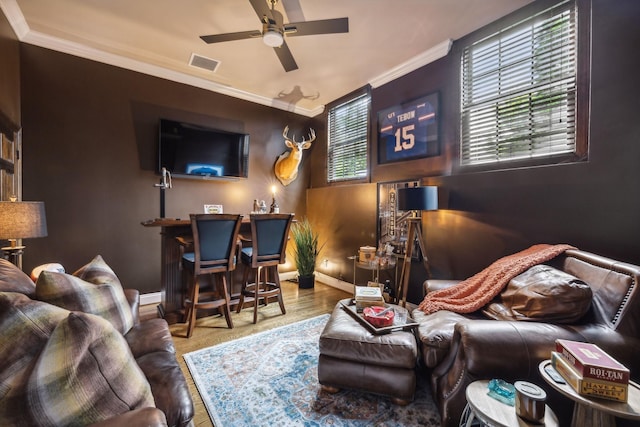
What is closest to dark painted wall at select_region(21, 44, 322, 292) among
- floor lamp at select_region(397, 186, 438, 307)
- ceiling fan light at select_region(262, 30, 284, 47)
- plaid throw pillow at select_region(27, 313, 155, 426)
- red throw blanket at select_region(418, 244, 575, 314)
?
ceiling fan light at select_region(262, 30, 284, 47)

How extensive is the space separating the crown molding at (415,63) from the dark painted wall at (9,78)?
372 centimetres

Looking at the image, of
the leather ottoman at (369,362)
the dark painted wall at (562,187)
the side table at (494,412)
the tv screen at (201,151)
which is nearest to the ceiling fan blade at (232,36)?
the tv screen at (201,151)

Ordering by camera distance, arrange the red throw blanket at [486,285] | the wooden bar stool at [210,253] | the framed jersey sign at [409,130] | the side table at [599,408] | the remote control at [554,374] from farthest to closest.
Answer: the framed jersey sign at [409,130] < the wooden bar stool at [210,253] < the red throw blanket at [486,285] < the remote control at [554,374] < the side table at [599,408]

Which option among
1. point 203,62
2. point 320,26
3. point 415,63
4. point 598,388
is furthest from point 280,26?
point 598,388

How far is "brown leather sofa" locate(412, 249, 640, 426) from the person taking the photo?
1330mm

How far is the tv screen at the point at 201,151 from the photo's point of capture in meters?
3.53

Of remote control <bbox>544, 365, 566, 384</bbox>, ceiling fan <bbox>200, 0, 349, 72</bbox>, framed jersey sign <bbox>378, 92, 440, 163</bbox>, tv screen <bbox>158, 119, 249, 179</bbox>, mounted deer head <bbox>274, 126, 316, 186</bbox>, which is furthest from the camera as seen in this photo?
mounted deer head <bbox>274, 126, 316, 186</bbox>

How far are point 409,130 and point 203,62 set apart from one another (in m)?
2.65

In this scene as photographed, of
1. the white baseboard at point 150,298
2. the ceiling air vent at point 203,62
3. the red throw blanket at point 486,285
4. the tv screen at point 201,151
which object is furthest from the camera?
the tv screen at point 201,151

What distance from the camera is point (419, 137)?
3.22m

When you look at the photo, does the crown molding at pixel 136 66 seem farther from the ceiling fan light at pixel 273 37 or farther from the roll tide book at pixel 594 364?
the roll tide book at pixel 594 364

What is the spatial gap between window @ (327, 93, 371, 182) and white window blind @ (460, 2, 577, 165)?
1.45 meters

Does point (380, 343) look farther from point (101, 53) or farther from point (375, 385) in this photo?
point (101, 53)

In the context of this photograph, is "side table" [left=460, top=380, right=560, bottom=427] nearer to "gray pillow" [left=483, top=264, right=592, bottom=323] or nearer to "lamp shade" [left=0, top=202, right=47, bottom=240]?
"gray pillow" [left=483, top=264, right=592, bottom=323]
